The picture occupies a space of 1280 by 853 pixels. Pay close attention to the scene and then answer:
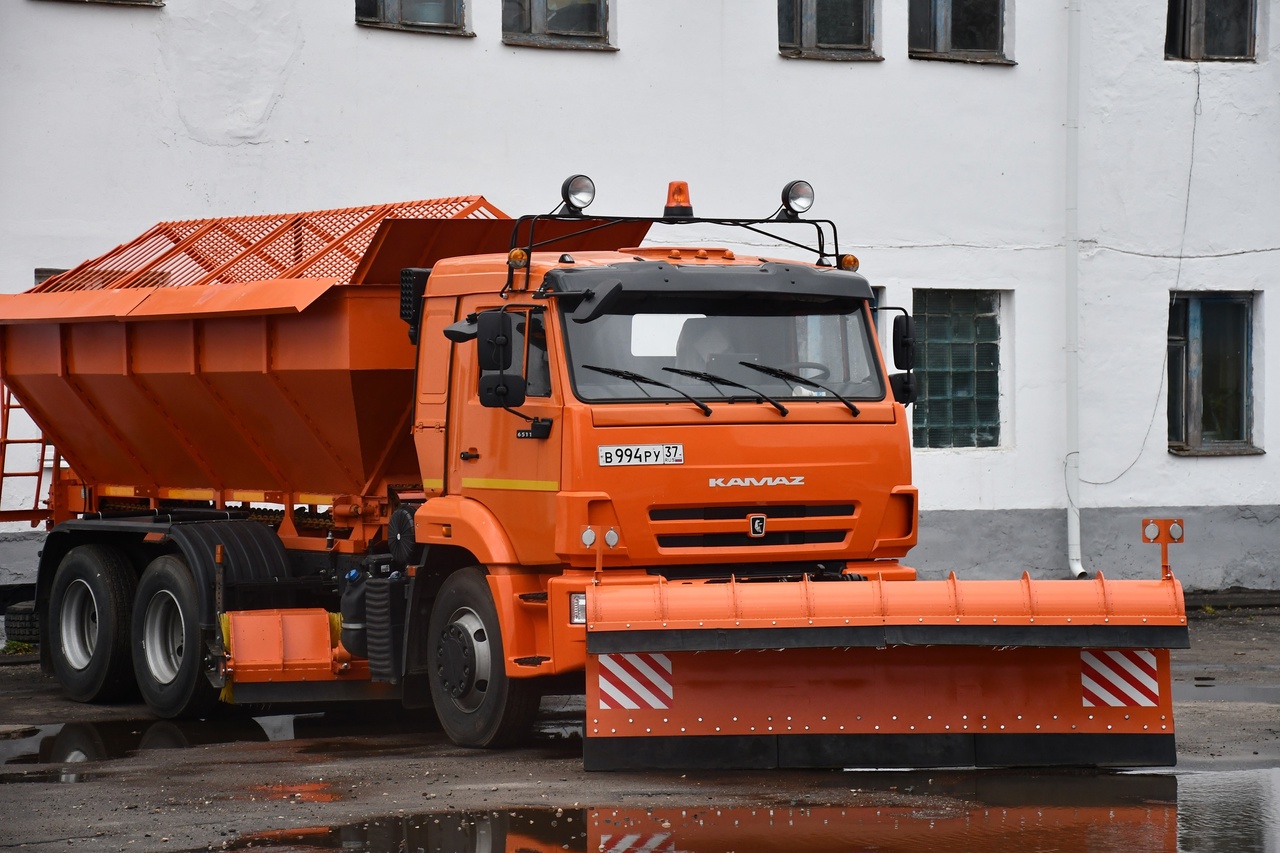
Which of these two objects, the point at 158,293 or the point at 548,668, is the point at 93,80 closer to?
the point at 158,293

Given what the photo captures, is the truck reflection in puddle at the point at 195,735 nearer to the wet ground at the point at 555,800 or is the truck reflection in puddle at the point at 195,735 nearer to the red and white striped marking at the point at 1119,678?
the wet ground at the point at 555,800

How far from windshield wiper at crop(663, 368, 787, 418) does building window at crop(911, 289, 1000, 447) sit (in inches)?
384

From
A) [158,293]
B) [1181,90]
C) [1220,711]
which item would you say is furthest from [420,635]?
[1181,90]

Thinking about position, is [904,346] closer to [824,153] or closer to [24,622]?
[24,622]

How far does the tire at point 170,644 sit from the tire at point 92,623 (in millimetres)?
254

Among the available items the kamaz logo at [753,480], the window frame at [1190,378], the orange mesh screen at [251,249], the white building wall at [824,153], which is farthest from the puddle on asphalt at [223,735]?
the window frame at [1190,378]

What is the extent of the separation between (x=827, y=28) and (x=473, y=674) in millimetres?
10900

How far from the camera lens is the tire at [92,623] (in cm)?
1362

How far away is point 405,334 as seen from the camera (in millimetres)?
11711

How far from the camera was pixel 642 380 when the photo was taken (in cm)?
1021

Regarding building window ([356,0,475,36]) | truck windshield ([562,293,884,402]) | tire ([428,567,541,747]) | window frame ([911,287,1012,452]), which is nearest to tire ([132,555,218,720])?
tire ([428,567,541,747])

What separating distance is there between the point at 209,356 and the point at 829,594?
5174mm

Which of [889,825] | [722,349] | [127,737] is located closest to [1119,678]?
[889,825]

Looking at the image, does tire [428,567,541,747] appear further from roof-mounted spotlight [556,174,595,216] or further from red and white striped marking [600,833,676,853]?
red and white striped marking [600,833,676,853]
